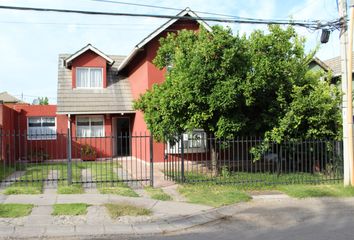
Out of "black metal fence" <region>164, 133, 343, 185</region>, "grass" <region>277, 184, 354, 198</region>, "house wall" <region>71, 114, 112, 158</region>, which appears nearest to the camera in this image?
"grass" <region>277, 184, 354, 198</region>

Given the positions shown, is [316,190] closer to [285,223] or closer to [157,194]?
[285,223]

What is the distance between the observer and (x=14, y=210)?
941 centimetres

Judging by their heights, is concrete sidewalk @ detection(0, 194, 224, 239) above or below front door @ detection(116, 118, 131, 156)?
below

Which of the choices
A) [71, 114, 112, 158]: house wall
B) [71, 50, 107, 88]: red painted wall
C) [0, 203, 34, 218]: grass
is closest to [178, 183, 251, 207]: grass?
[0, 203, 34, 218]: grass

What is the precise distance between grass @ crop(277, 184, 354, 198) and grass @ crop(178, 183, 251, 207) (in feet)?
4.64

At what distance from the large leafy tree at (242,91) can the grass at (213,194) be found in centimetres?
210

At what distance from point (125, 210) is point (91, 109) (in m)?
13.4

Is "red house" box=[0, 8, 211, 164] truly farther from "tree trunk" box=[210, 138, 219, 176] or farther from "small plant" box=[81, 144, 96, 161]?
"tree trunk" box=[210, 138, 219, 176]

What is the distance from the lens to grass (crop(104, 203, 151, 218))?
9266 millimetres

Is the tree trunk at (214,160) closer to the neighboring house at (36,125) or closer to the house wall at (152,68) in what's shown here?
the house wall at (152,68)

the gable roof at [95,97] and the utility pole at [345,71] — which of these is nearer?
the utility pole at [345,71]

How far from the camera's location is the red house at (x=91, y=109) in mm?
22328

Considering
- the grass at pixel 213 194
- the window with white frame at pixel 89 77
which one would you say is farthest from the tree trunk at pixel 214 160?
the window with white frame at pixel 89 77

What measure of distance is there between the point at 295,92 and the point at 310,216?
6107mm
